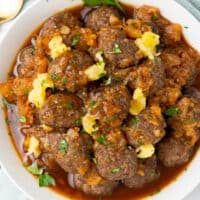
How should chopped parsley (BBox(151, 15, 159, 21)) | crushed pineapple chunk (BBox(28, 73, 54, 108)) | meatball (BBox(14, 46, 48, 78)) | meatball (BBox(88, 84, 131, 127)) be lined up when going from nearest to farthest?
meatball (BBox(88, 84, 131, 127))
crushed pineapple chunk (BBox(28, 73, 54, 108))
meatball (BBox(14, 46, 48, 78))
chopped parsley (BBox(151, 15, 159, 21))

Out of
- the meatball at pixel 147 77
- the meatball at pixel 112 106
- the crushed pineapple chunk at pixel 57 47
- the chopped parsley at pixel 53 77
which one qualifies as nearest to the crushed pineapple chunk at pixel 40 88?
the chopped parsley at pixel 53 77

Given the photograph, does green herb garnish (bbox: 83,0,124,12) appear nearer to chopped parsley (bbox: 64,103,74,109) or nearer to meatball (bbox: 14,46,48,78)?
meatball (bbox: 14,46,48,78)

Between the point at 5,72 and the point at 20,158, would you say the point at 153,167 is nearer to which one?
the point at 20,158


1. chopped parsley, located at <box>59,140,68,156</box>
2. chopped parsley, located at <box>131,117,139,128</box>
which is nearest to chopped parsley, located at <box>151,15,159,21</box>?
chopped parsley, located at <box>131,117,139,128</box>

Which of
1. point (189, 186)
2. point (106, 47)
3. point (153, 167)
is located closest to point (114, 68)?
point (106, 47)

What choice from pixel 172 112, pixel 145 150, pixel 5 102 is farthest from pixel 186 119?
pixel 5 102

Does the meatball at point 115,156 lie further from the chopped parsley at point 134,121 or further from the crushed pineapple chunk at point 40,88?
the crushed pineapple chunk at point 40,88

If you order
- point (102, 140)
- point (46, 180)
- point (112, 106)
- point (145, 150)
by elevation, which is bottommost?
point (46, 180)

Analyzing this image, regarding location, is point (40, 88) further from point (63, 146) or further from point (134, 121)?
point (134, 121)
